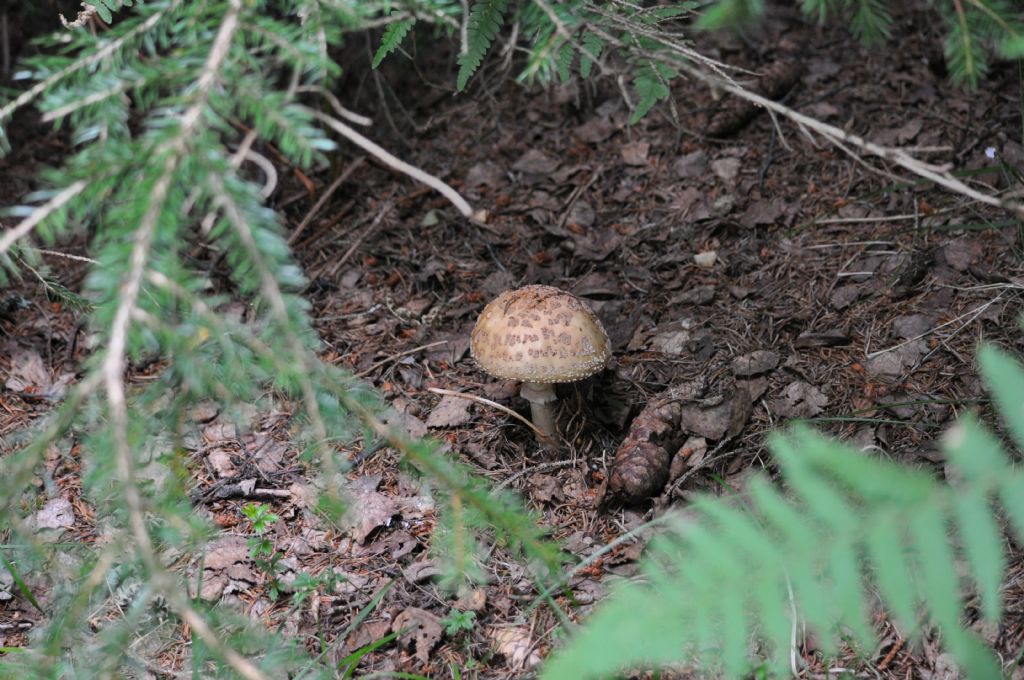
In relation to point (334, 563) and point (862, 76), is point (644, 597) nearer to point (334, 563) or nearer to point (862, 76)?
point (334, 563)

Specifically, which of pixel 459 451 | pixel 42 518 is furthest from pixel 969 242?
pixel 42 518

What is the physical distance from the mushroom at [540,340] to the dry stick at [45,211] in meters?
2.01

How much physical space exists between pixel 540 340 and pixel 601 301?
113 cm

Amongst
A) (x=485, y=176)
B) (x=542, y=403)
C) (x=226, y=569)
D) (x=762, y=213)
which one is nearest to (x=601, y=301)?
(x=542, y=403)

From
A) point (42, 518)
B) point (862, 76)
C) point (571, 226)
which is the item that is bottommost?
point (42, 518)

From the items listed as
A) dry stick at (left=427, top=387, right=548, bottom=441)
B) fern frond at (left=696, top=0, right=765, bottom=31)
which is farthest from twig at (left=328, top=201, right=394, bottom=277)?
fern frond at (left=696, top=0, right=765, bottom=31)

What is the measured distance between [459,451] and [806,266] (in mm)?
2080

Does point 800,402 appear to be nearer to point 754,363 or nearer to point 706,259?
point 754,363

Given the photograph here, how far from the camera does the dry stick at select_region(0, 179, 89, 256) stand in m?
1.53

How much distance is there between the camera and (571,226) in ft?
15.9

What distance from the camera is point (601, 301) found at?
14.4 ft

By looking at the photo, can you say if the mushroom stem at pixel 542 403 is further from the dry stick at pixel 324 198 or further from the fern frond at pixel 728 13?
the fern frond at pixel 728 13

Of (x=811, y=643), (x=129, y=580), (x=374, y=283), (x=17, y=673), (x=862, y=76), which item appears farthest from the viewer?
(x=862, y=76)

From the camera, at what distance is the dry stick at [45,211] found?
153 centimetres
